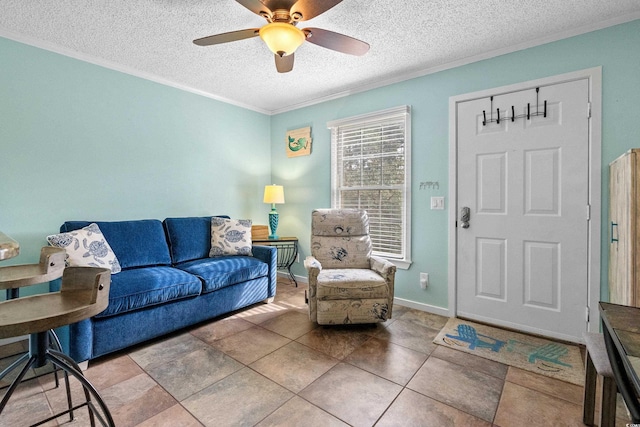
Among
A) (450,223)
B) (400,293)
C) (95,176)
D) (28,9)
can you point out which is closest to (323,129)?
(450,223)

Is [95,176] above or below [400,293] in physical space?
above

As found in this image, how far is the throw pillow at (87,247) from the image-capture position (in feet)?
7.15

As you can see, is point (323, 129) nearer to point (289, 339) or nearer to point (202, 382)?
point (289, 339)

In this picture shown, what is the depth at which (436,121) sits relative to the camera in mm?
2904

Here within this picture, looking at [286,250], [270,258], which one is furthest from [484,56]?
[286,250]

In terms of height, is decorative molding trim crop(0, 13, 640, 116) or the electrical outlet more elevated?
decorative molding trim crop(0, 13, 640, 116)

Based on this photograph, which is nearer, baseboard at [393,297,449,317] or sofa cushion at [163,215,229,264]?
baseboard at [393,297,449,317]

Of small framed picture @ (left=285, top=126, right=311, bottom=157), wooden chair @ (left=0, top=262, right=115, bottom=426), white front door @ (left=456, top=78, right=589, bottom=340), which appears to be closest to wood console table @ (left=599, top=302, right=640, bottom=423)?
white front door @ (left=456, top=78, right=589, bottom=340)

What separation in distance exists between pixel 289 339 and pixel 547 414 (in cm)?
166

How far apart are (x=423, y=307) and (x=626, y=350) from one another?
2.25 m

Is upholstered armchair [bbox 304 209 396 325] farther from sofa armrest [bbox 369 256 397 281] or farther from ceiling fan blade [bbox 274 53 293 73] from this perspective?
ceiling fan blade [bbox 274 53 293 73]

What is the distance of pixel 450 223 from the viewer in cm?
284

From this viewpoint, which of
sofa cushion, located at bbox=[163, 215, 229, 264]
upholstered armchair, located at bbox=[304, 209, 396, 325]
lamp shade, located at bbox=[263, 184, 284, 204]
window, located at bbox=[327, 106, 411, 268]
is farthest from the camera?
lamp shade, located at bbox=[263, 184, 284, 204]

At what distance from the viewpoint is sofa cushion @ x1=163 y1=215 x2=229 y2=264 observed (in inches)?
119
